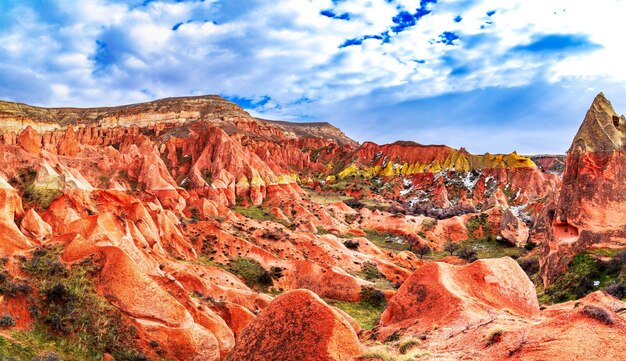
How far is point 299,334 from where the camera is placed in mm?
13422

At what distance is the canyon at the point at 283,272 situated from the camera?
13.9m

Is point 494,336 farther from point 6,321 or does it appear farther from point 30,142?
point 30,142

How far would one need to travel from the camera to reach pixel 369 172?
146375 mm

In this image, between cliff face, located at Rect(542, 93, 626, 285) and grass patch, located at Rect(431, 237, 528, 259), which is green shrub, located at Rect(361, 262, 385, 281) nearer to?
grass patch, located at Rect(431, 237, 528, 259)

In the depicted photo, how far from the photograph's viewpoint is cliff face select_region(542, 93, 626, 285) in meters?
31.6

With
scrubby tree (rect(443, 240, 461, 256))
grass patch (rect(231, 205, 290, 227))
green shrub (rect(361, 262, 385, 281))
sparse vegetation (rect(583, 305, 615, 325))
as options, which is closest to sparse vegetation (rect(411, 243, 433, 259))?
scrubby tree (rect(443, 240, 461, 256))

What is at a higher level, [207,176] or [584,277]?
[207,176]

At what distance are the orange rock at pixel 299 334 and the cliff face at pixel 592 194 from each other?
1020 inches

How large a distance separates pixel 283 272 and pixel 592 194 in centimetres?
2856

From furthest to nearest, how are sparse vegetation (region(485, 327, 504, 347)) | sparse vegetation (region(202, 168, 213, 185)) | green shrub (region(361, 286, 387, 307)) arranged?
sparse vegetation (region(202, 168, 213, 185)) < green shrub (region(361, 286, 387, 307)) < sparse vegetation (region(485, 327, 504, 347))

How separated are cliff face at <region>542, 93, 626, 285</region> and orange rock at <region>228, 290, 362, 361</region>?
25.9 metres

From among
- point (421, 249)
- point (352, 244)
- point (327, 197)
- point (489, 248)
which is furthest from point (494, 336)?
point (327, 197)

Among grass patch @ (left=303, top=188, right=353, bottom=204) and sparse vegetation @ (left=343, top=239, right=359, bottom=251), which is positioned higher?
grass patch @ (left=303, top=188, right=353, bottom=204)

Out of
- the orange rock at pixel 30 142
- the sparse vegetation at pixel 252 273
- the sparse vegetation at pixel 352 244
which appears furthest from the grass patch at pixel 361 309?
the orange rock at pixel 30 142
